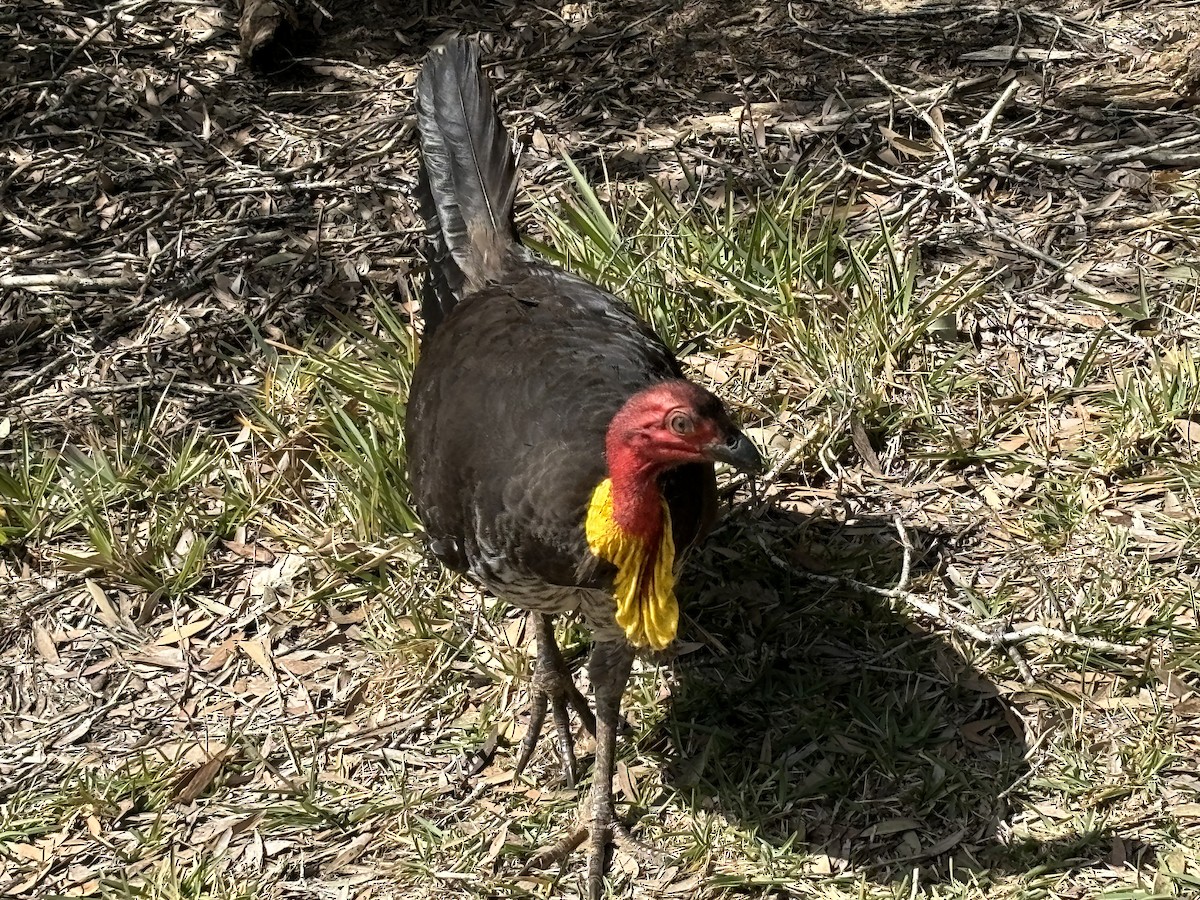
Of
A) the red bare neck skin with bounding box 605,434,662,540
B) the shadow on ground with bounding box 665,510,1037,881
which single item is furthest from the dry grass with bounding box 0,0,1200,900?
the red bare neck skin with bounding box 605,434,662,540

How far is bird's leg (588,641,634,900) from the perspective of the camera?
375 cm

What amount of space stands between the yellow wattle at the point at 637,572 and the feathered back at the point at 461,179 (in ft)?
3.96

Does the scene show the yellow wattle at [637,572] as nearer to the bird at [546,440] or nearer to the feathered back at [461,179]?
the bird at [546,440]

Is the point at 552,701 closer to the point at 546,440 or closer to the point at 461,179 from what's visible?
the point at 546,440

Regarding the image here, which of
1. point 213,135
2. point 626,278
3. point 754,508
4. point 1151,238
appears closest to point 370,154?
point 213,135

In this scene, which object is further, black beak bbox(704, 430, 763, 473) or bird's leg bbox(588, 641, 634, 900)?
bird's leg bbox(588, 641, 634, 900)

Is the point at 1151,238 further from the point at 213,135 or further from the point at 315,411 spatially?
the point at 213,135

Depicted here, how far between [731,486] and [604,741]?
1097 mm

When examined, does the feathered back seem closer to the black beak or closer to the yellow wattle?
the yellow wattle

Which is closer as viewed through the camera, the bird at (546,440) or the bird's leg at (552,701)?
the bird at (546,440)

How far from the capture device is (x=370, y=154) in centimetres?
572

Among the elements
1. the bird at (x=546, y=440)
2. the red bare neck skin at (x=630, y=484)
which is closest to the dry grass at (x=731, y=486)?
the bird at (x=546, y=440)

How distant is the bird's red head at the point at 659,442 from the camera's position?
10.3 feet

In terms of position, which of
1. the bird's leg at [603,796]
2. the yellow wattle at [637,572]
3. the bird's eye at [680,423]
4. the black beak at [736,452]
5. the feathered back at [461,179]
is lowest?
the bird's leg at [603,796]
